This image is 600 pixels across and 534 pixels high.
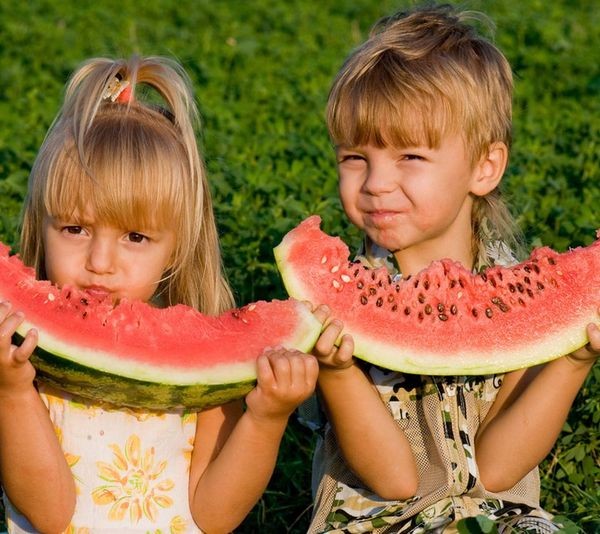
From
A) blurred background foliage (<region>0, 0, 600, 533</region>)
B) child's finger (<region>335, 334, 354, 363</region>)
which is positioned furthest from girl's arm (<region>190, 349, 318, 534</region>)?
blurred background foliage (<region>0, 0, 600, 533</region>)

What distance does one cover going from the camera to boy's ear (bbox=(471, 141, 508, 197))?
11.7ft

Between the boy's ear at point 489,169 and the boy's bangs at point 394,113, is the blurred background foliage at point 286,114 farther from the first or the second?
the boy's bangs at point 394,113

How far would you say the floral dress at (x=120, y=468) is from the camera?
319cm

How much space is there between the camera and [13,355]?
2.87 m

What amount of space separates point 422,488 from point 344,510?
0.24m

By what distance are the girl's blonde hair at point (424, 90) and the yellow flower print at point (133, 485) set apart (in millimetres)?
1030

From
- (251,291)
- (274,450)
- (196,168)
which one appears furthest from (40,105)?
(274,450)

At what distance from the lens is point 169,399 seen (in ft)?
10.2

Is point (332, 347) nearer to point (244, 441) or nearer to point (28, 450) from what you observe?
point (244, 441)

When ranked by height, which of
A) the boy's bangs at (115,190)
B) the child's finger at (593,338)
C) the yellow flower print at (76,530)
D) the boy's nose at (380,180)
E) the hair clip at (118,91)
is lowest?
the yellow flower print at (76,530)

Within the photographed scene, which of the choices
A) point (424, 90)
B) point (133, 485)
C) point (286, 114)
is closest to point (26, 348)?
point (133, 485)

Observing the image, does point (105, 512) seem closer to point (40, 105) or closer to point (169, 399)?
point (169, 399)

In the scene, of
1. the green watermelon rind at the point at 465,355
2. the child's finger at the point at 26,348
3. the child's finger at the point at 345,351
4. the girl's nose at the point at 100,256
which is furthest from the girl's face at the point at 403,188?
the child's finger at the point at 26,348

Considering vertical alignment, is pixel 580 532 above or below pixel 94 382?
below
